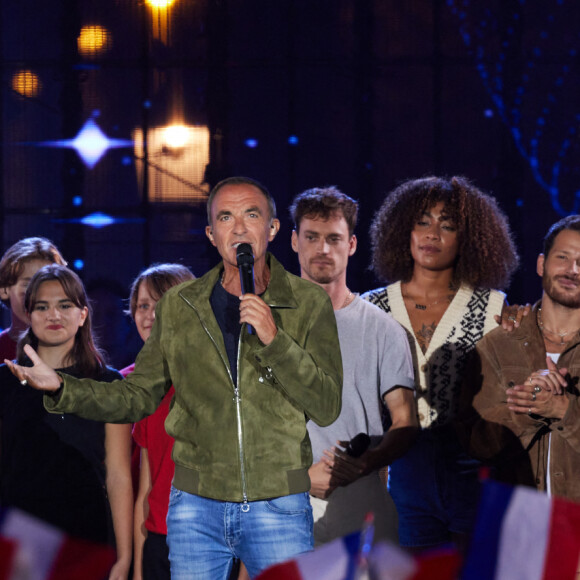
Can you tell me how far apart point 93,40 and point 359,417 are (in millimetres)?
3350

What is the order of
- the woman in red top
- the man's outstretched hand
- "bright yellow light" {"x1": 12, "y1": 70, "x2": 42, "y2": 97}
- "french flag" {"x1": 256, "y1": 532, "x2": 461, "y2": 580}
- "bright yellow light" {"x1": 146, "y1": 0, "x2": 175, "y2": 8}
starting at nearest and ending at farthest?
"french flag" {"x1": 256, "y1": 532, "x2": 461, "y2": 580} → the man's outstretched hand → the woman in red top → "bright yellow light" {"x1": 146, "y1": 0, "x2": 175, "y2": 8} → "bright yellow light" {"x1": 12, "y1": 70, "x2": 42, "y2": 97}

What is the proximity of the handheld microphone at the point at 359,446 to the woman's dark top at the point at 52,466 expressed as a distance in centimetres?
88

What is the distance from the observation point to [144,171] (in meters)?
5.26

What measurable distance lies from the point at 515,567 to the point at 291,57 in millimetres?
4359

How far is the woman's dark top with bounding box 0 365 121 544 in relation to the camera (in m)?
2.90

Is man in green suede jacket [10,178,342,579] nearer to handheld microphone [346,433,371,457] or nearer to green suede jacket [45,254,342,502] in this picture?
green suede jacket [45,254,342,502]

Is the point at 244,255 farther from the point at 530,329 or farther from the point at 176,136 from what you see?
the point at 176,136

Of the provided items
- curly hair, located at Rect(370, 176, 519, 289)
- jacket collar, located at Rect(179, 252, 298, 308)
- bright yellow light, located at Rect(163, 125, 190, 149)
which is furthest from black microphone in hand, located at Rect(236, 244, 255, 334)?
bright yellow light, located at Rect(163, 125, 190, 149)

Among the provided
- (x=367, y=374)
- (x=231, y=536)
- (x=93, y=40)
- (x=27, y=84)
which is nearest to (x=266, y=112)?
(x=93, y=40)

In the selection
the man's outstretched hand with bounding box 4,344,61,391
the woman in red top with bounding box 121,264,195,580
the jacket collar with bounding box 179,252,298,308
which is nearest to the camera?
the man's outstretched hand with bounding box 4,344,61,391

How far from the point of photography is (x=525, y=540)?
46.4 inches

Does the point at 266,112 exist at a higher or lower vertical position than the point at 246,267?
higher

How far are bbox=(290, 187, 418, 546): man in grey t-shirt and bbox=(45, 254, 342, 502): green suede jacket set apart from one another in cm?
81

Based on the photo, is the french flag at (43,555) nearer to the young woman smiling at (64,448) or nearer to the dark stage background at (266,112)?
the young woman smiling at (64,448)
